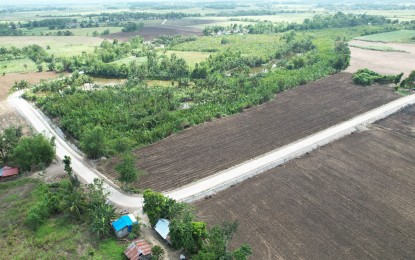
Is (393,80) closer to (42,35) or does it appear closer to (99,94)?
(99,94)

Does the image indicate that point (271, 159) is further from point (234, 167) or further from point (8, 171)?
point (8, 171)

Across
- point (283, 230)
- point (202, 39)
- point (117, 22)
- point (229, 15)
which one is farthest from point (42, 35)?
point (283, 230)

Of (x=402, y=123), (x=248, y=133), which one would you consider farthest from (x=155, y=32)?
(x=402, y=123)

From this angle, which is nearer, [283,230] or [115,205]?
[283,230]

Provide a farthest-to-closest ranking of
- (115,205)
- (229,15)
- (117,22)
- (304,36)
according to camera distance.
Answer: (229,15)
(117,22)
(304,36)
(115,205)

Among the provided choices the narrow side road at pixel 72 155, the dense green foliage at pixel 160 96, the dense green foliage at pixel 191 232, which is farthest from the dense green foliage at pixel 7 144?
the dense green foliage at pixel 191 232

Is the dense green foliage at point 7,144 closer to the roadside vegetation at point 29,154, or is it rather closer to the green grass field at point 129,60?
the roadside vegetation at point 29,154

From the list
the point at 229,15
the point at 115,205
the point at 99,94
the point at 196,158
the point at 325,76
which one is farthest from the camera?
the point at 229,15
